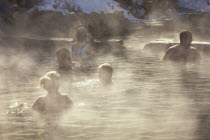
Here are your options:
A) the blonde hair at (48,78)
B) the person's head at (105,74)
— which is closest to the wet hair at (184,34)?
the person's head at (105,74)

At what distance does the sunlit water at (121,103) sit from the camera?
22.2ft

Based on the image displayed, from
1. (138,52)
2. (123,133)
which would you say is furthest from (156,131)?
(138,52)

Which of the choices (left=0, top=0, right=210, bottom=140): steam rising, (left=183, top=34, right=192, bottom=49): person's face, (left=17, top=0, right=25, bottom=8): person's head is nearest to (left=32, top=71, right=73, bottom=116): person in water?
(left=0, top=0, right=210, bottom=140): steam rising

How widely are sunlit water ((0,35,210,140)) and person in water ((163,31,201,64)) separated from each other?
11.7 inches

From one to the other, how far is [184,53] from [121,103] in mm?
5329

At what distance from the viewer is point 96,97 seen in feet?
31.2

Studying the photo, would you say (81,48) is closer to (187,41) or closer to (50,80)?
(187,41)

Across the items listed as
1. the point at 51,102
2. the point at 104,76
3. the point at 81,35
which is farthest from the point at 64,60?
the point at 51,102

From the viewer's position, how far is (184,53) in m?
13.7

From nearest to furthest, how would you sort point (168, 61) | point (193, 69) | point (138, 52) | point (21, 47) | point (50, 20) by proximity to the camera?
point (193, 69), point (168, 61), point (138, 52), point (21, 47), point (50, 20)

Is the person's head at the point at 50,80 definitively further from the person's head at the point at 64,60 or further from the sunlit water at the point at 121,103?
the person's head at the point at 64,60

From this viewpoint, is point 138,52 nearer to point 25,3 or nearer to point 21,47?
point 21,47

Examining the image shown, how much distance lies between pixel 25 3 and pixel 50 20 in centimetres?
393

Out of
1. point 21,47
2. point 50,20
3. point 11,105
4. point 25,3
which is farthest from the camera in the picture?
A: point 25,3
